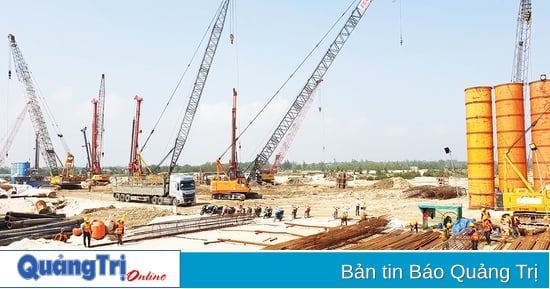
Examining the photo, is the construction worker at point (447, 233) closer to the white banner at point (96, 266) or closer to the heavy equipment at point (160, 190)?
the white banner at point (96, 266)

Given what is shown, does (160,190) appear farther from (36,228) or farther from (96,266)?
(96,266)

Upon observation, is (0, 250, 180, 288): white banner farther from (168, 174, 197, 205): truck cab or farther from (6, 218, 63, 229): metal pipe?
(168, 174, 197, 205): truck cab

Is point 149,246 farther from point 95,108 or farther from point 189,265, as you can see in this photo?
point 95,108

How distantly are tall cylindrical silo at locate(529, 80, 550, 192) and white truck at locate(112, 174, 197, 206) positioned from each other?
25.7 m

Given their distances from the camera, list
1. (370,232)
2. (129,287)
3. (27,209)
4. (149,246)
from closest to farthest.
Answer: (129,287) → (149,246) → (370,232) → (27,209)

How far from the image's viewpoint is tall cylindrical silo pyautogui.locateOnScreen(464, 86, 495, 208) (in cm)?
3127

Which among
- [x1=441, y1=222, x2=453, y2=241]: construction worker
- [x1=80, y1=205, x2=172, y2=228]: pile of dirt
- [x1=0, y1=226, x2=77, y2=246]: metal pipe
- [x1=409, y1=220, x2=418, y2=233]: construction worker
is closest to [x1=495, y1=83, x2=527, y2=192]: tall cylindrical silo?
[x1=409, y1=220, x2=418, y2=233]: construction worker

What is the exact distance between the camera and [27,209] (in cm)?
3766

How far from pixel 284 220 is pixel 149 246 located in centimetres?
1038

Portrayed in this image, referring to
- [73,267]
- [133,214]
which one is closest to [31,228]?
[133,214]

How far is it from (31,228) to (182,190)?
655 inches

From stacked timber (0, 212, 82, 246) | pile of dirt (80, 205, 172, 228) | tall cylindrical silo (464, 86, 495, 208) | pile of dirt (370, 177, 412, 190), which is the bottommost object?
pile of dirt (80, 205, 172, 228)

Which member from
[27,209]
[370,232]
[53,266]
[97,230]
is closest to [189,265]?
[53,266]

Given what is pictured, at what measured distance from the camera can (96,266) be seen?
10.8 meters
